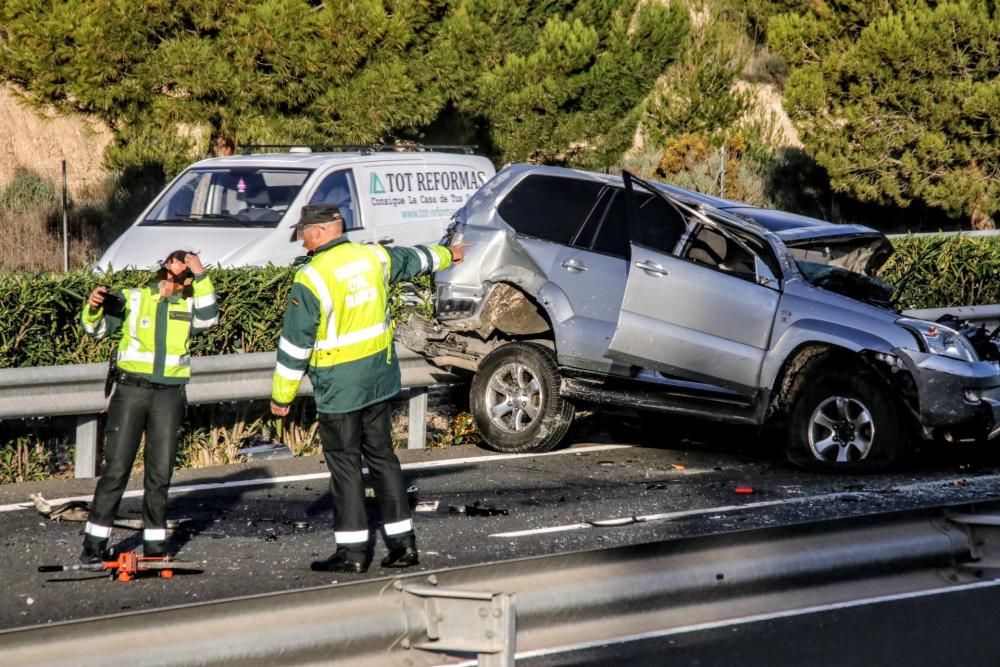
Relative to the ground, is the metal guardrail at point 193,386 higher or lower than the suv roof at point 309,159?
lower

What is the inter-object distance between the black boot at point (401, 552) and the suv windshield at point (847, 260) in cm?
413

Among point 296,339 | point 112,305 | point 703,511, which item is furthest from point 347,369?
point 703,511

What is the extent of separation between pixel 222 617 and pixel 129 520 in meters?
5.20

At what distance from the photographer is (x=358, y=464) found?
7.62 m

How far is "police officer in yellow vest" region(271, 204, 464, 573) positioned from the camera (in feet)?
24.4

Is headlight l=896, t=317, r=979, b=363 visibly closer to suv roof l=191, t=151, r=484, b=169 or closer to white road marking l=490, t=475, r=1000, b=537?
white road marking l=490, t=475, r=1000, b=537

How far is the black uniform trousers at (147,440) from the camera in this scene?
7.81 metres

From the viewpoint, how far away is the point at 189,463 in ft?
36.2

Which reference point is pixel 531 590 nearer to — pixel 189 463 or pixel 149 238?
pixel 189 463

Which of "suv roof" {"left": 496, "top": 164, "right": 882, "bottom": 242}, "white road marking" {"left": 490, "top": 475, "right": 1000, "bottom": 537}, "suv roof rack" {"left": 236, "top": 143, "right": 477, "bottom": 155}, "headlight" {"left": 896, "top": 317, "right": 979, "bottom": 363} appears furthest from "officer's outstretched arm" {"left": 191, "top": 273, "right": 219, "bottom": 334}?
"suv roof rack" {"left": 236, "top": 143, "right": 477, "bottom": 155}

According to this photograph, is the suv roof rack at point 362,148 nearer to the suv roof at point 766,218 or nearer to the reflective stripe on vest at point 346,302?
the suv roof at point 766,218

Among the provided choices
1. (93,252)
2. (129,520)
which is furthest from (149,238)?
(93,252)

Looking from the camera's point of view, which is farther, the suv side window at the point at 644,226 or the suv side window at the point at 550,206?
the suv side window at the point at 550,206

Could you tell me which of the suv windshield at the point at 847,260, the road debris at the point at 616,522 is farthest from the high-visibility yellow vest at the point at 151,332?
the suv windshield at the point at 847,260
